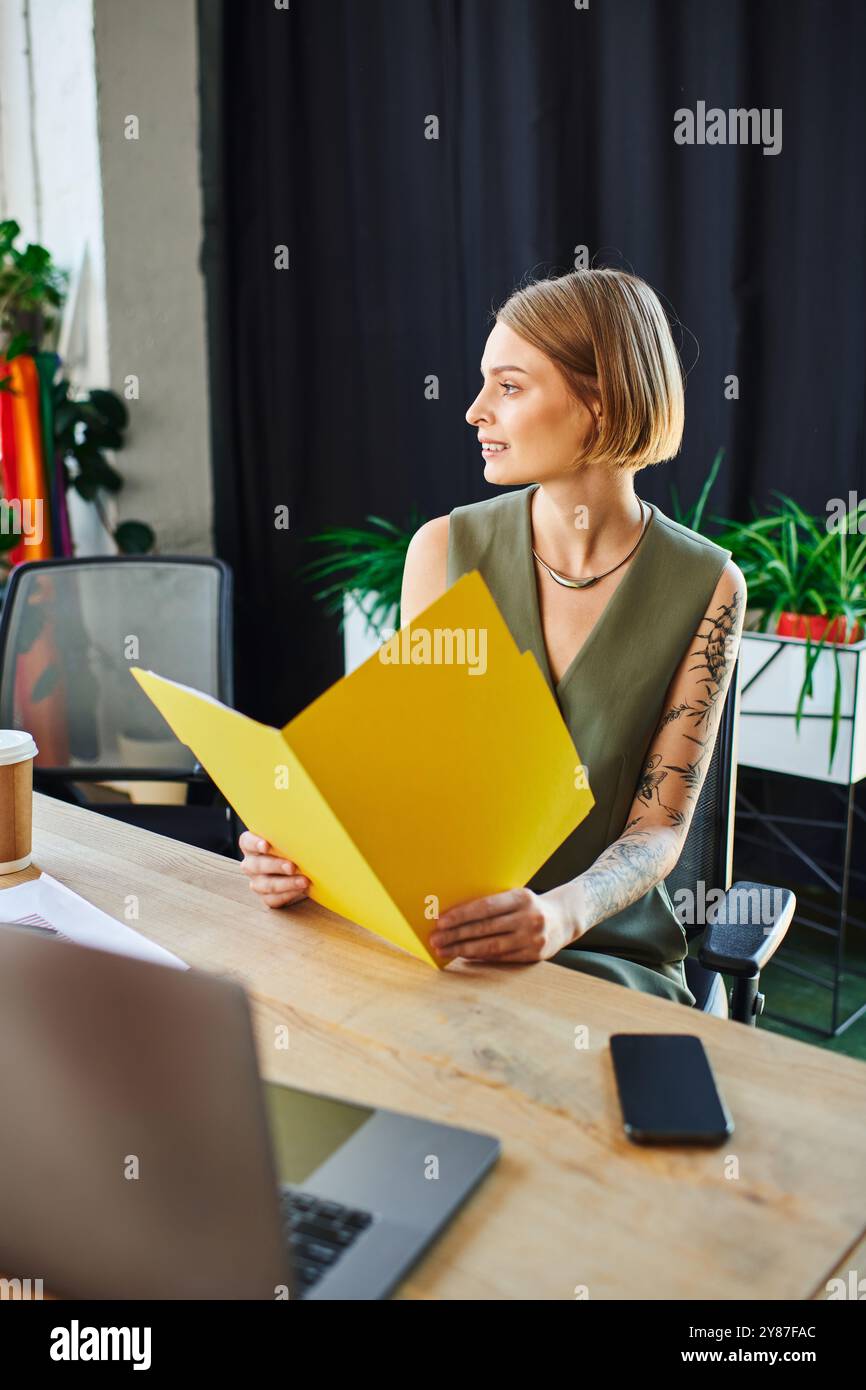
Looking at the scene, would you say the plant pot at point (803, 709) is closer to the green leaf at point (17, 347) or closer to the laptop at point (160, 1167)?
the laptop at point (160, 1167)

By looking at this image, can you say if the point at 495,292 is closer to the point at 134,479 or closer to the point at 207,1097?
the point at 134,479

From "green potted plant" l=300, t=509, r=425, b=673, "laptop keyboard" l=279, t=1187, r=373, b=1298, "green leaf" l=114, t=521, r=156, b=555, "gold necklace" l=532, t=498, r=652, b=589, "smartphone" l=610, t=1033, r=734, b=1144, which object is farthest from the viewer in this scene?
"green leaf" l=114, t=521, r=156, b=555

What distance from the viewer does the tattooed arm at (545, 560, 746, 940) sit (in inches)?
49.4

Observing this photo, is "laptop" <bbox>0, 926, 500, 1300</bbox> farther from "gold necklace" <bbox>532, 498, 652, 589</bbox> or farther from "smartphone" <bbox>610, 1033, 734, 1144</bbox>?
"gold necklace" <bbox>532, 498, 652, 589</bbox>

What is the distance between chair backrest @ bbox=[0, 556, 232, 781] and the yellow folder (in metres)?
1.21

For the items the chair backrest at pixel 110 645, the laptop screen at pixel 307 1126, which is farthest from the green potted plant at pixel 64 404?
the laptop screen at pixel 307 1126

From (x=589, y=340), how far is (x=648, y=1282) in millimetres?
1034

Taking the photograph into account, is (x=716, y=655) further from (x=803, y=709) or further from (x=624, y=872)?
(x=803, y=709)

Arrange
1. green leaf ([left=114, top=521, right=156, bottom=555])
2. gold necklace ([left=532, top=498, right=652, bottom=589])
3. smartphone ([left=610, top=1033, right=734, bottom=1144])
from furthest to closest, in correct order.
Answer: green leaf ([left=114, top=521, right=156, bottom=555]), gold necklace ([left=532, top=498, right=652, bottom=589]), smartphone ([left=610, top=1033, right=734, bottom=1144])

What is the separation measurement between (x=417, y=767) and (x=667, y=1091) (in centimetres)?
29

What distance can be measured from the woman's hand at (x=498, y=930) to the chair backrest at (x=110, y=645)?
4.05 ft

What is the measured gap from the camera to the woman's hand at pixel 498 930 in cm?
100

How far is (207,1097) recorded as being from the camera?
536 millimetres

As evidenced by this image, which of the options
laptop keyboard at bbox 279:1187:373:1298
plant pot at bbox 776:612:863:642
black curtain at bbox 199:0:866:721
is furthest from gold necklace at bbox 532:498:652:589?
black curtain at bbox 199:0:866:721
